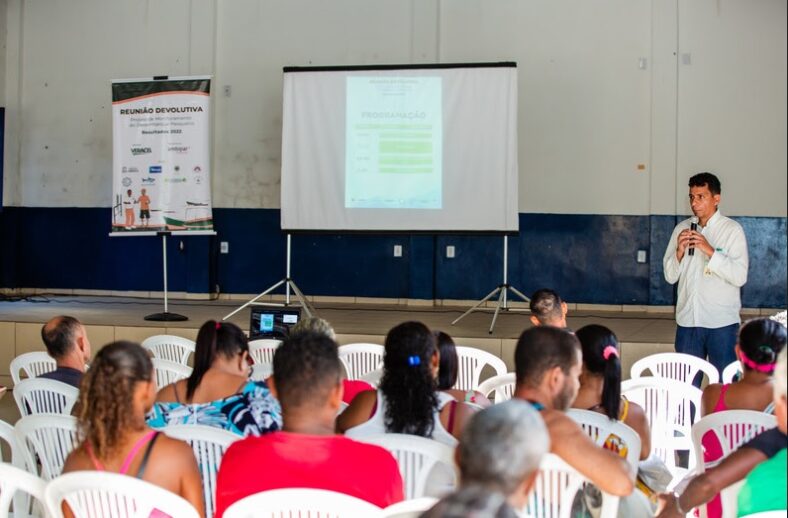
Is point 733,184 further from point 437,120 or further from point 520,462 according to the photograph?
point 520,462

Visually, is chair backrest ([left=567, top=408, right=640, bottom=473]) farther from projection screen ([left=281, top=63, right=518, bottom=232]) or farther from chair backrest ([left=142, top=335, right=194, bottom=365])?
projection screen ([left=281, top=63, right=518, bottom=232])

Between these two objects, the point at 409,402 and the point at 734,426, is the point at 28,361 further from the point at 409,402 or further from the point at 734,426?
the point at 734,426

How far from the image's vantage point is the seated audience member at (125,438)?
6.97 feet

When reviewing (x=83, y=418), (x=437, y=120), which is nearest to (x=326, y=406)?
(x=83, y=418)

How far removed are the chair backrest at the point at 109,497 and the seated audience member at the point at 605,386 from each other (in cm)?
137

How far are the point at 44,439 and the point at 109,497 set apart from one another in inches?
33.4

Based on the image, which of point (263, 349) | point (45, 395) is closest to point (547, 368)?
point (45, 395)

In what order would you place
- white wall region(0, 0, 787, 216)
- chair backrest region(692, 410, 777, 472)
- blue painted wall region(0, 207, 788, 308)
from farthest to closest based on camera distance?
blue painted wall region(0, 207, 788, 308), white wall region(0, 0, 787, 216), chair backrest region(692, 410, 777, 472)

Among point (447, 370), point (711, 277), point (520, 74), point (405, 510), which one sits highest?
point (520, 74)

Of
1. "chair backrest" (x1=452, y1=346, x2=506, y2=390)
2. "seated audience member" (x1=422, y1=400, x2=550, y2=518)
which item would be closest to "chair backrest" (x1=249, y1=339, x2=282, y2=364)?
"chair backrest" (x1=452, y1=346, x2=506, y2=390)

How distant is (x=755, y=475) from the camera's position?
187 centimetres

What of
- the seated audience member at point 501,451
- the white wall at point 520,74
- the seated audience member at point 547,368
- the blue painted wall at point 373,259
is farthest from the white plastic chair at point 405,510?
the white wall at point 520,74

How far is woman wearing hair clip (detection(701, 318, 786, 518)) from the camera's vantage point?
2.83m

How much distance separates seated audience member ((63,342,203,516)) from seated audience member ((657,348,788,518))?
131 cm
